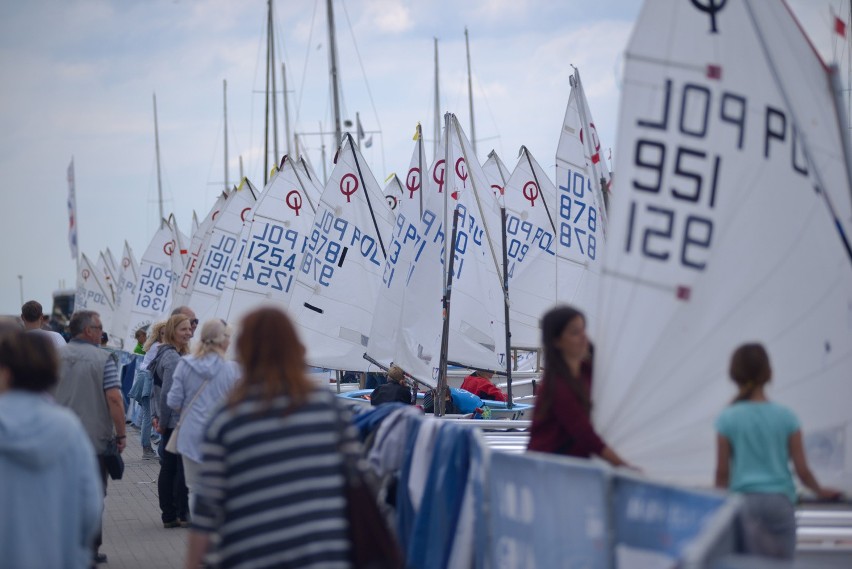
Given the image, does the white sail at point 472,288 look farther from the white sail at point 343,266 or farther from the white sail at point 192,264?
the white sail at point 192,264

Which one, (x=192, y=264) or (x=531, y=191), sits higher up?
(x=531, y=191)

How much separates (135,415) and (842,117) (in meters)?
16.9

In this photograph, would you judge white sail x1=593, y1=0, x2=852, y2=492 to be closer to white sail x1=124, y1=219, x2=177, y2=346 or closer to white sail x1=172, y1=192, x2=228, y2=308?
white sail x1=172, y1=192, x2=228, y2=308

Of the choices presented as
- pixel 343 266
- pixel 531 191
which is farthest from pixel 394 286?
pixel 531 191

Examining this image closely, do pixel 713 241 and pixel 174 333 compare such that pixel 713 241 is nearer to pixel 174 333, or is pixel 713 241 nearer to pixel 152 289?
pixel 174 333

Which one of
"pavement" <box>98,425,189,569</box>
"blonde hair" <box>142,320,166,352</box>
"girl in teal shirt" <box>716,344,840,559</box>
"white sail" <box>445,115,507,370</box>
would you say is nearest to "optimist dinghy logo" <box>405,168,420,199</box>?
"white sail" <box>445,115,507,370</box>

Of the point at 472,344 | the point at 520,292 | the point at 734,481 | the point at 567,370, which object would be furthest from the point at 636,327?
the point at 520,292

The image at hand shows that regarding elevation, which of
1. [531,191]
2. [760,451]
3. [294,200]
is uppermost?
[531,191]

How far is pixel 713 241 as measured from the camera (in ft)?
19.0

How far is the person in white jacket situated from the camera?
30.5ft

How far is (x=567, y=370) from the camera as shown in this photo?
5.71 metres

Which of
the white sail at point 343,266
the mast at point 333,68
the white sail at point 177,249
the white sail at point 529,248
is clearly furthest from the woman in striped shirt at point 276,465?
the white sail at point 177,249

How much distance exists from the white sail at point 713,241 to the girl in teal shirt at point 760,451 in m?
0.41

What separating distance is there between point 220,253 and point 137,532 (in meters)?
15.6
